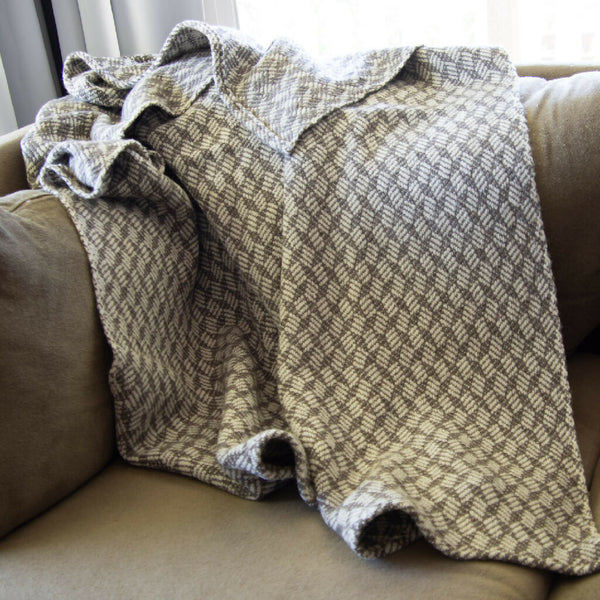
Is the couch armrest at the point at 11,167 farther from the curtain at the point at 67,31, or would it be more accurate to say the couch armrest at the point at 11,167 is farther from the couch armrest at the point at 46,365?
the curtain at the point at 67,31

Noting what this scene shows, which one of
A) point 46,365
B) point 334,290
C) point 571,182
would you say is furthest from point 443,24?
point 46,365

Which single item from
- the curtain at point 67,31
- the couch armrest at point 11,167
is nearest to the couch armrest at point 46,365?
the couch armrest at point 11,167

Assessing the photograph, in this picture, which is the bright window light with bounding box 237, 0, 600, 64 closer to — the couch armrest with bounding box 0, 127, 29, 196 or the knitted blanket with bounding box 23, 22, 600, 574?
the knitted blanket with bounding box 23, 22, 600, 574

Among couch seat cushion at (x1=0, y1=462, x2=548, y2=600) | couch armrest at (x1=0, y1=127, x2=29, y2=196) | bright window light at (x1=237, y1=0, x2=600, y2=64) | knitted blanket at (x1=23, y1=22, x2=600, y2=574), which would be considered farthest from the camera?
bright window light at (x1=237, y1=0, x2=600, y2=64)

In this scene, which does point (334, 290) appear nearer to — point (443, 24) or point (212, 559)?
point (212, 559)

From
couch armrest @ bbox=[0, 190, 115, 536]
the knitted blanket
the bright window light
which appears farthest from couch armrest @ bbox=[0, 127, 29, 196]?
the bright window light

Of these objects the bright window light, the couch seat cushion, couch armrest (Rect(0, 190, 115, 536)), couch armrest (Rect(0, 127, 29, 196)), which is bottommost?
the couch seat cushion

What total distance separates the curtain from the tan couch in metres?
0.78

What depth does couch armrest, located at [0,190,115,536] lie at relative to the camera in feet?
2.81

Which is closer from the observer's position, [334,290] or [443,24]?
[334,290]

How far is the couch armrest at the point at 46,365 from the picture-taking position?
857 mm

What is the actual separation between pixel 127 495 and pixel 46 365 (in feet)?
0.66

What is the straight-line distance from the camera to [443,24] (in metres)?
1.66

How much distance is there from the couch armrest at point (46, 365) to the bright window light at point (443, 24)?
0.94 metres
